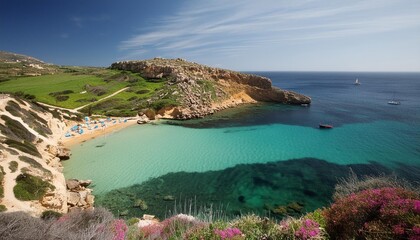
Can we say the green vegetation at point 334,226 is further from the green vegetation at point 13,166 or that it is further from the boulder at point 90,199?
the green vegetation at point 13,166

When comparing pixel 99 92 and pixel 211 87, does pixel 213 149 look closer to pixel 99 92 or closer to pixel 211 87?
pixel 211 87

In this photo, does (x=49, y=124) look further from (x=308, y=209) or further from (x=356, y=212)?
(x=356, y=212)

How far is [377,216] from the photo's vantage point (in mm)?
7184

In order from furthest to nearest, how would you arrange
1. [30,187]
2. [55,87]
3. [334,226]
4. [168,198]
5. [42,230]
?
[55,87], [168,198], [30,187], [334,226], [42,230]

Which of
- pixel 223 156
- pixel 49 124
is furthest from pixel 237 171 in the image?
pixel 49 124

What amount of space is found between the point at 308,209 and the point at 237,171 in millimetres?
8844

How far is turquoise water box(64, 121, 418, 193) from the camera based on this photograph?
87.6ft

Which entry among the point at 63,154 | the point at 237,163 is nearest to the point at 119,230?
the point at 237,163

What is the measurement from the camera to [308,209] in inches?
752

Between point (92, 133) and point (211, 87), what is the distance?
41.7 m

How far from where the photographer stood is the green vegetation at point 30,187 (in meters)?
17.1

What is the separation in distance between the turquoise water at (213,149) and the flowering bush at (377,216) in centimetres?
1936

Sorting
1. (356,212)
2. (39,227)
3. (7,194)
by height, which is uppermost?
(356,212)

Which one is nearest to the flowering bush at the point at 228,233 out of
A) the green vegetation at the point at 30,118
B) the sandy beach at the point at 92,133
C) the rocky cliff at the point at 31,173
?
the rocky cliff at the point at 31,173
